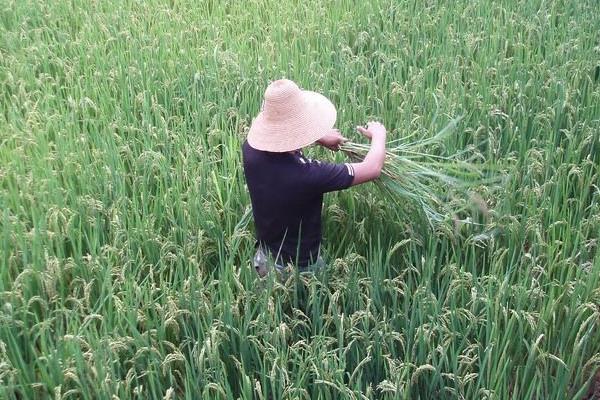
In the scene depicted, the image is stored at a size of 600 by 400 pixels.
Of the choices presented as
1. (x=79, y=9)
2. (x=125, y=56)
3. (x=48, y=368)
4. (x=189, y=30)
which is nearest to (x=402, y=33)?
(x=189, y=30)

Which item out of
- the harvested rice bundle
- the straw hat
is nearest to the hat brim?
the straw hat

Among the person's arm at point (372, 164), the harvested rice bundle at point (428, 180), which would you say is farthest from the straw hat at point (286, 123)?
the harvested rice bundle at point (428, 180)

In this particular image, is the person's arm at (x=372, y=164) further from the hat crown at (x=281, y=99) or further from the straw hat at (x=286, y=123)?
the hat crown at (x=281, y=99)

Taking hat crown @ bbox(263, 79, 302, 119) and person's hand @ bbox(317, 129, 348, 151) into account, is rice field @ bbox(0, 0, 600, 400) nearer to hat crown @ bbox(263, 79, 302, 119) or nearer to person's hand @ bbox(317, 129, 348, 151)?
person's hand @ bbox(317, 129, 348, 151)

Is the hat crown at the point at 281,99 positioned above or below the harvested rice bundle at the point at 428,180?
above

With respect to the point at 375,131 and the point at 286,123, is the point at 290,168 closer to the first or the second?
the point at 286,123

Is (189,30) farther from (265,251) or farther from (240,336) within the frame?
(240,336)

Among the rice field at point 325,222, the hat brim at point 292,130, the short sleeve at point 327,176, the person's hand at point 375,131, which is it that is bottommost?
the rice field at point 325,222

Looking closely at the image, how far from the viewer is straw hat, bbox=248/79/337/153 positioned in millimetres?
2100

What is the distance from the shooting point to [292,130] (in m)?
2.11

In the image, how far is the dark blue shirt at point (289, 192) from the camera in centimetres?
211

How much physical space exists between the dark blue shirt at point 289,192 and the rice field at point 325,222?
139mm

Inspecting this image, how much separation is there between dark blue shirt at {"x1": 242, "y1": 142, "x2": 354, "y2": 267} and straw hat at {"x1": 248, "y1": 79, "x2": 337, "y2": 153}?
0.05 m

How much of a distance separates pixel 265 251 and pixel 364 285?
13.3 inches
